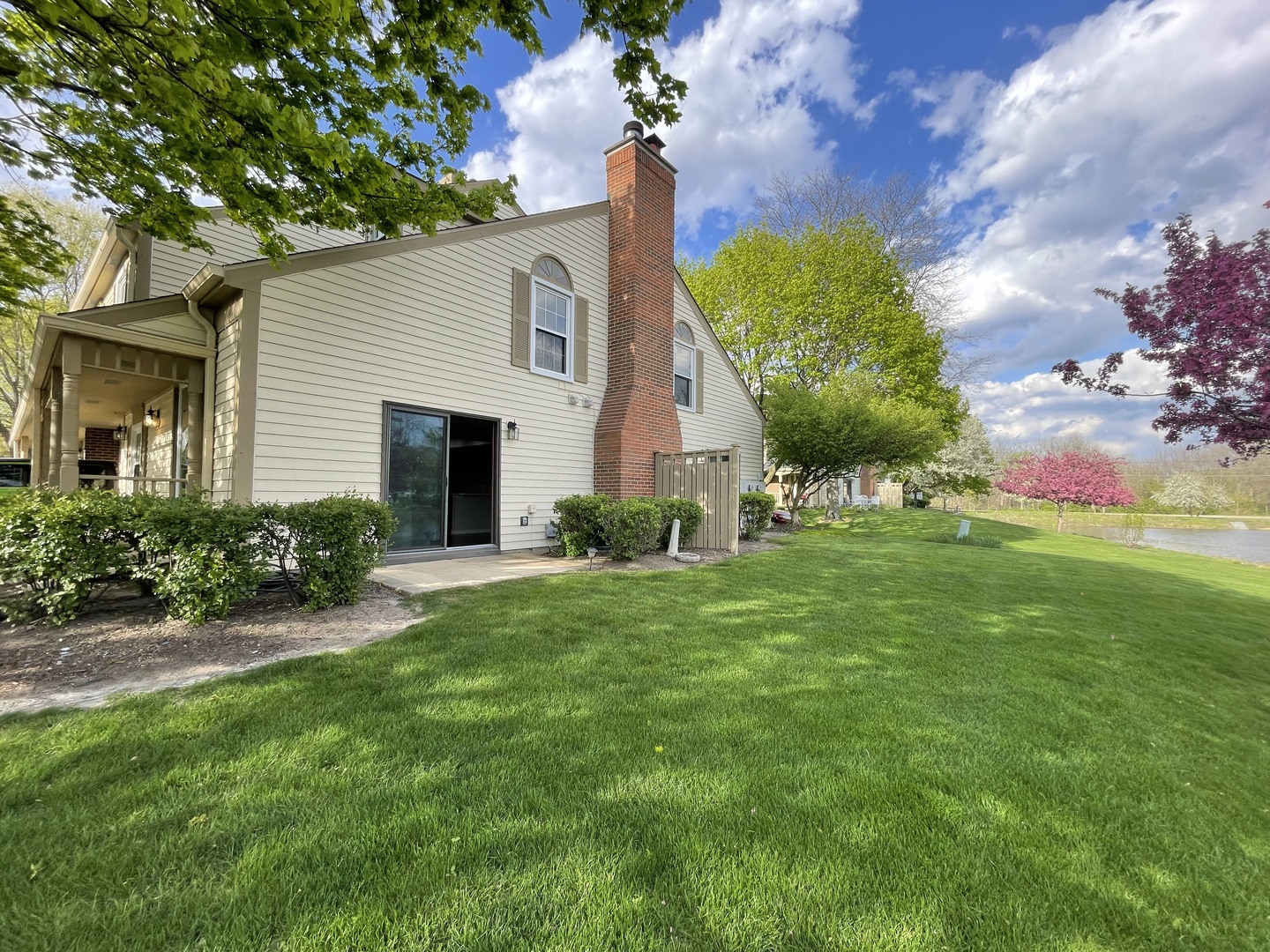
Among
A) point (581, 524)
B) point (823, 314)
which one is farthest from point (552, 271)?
point (823, 314)

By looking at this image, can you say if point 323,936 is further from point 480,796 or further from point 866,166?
point 866,166

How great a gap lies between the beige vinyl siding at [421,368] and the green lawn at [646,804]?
136 inches

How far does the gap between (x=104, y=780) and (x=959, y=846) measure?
3.31 meters

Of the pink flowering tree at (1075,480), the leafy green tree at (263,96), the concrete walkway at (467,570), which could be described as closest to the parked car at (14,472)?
the leafy green tree at (263,96)

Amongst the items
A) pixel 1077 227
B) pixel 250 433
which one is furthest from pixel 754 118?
pixel 250 433

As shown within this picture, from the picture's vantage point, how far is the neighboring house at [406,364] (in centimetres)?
578

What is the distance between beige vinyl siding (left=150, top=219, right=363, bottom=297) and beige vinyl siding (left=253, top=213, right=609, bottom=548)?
1.28 meters

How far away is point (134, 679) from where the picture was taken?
117 inches

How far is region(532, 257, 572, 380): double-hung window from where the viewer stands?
8.68 meters

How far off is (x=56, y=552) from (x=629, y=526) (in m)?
5.70

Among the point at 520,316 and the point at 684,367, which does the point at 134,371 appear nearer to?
the point at 520,316

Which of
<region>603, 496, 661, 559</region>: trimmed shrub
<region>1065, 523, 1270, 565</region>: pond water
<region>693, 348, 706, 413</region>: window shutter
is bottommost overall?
<region>1065, 523, 1270, 565</region>: pond water

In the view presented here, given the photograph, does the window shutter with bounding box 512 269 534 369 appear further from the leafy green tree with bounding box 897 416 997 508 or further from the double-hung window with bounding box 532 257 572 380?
the leafy green tree with bounding box 897 416 997 508

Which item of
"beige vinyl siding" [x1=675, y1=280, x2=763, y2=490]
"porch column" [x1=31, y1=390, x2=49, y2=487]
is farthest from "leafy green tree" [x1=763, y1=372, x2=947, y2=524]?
"porch column" [x1=31, y1=390, x2=49, y2=487]
